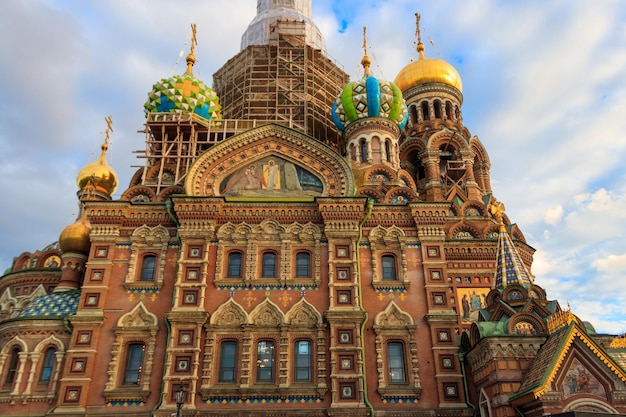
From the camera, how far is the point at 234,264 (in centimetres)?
1616

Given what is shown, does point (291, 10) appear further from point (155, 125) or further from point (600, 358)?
point (600, 358)

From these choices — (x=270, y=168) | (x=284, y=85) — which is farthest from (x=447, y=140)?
(x=270, y=168)

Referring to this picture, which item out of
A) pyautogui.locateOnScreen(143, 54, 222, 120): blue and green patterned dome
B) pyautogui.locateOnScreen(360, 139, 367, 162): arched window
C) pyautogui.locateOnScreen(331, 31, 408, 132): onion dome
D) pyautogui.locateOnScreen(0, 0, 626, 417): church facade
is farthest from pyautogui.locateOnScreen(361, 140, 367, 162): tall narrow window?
pyautogui.locateOnScreen(143, 54, 222, 120): blue and green patterned dome

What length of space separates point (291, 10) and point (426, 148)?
534 inches

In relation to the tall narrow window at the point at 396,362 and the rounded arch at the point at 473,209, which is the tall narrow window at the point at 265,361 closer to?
the tall narrow window at the point at 396,362

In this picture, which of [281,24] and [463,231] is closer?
[463,231]

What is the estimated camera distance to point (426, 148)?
1054 inches

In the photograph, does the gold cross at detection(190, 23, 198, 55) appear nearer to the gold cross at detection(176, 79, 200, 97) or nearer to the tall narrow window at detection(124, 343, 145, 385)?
the gold cross at detection(176, 79, 200, 97)

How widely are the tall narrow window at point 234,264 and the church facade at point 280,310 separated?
0.12ft

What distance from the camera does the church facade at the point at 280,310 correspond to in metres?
13.8

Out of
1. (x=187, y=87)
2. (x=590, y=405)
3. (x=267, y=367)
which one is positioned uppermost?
(x=187, y=87)

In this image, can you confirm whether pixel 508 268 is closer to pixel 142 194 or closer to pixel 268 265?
pixel 268 265

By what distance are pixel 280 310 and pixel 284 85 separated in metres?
16.2

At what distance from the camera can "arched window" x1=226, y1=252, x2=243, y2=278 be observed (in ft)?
52.4
